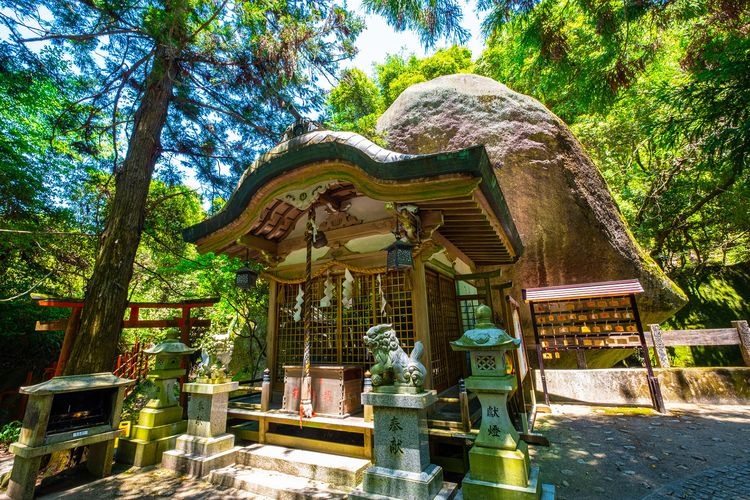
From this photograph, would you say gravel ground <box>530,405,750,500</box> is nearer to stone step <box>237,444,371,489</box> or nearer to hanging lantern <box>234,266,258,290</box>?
stone step <box>237,444,371,489</box>

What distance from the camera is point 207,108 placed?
8344mm

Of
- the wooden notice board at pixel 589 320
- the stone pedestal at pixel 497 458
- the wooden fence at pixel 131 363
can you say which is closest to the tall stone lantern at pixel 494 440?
the stone pedestal at pixel 497 458

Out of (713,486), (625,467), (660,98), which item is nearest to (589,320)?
(625,467)

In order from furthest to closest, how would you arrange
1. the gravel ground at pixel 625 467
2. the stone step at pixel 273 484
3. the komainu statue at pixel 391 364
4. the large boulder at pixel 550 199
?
the large boulder at pixel 550 199 → the gravel ground at pixel 625 467 → the stone step at pixel 273 484 → the komainu statue at pixel 391 364

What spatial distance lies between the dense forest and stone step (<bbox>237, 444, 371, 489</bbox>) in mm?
3293

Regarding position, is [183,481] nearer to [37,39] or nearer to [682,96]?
[37,39]

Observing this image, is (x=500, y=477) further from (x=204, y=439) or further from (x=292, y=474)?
(x=204, y=439)

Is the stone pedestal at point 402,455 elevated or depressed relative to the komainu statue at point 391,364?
depressed

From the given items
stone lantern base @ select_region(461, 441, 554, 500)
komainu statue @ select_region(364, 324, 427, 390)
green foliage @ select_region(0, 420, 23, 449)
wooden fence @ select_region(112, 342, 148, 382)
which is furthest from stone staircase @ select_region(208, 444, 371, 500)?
wooden fence @ select_region(112, 342, 148, 382)

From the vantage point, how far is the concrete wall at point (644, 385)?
7797 millimetres

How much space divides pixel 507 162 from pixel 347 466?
11.6 m

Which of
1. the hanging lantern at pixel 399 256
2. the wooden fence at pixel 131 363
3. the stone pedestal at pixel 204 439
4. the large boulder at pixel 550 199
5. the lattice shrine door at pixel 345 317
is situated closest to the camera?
the hanging lantern at pixel 399 256

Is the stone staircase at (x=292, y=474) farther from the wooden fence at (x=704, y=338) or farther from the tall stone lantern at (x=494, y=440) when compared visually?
the wooden fence at (x=704, y=338)

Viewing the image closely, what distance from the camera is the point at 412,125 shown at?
14.5 meters
